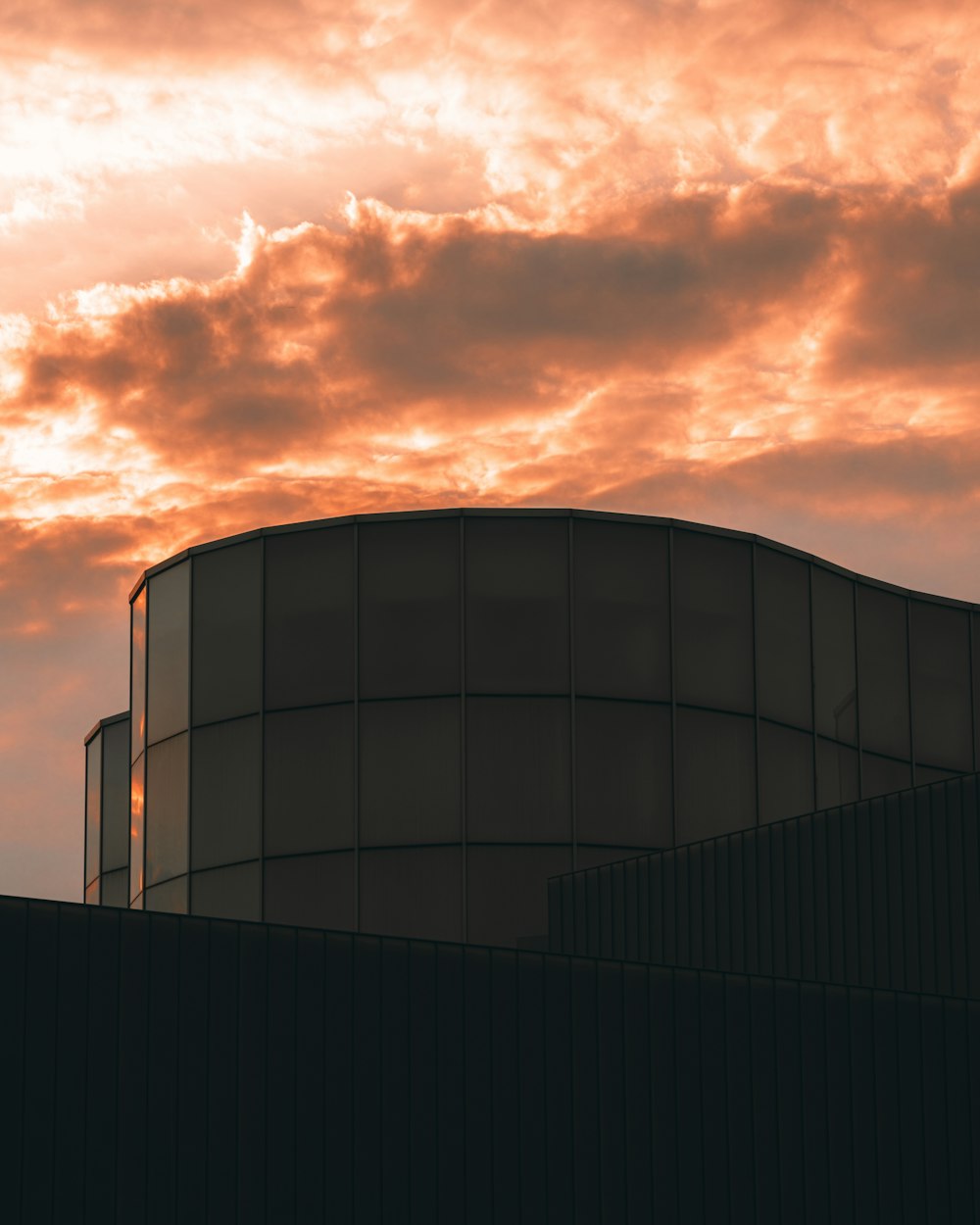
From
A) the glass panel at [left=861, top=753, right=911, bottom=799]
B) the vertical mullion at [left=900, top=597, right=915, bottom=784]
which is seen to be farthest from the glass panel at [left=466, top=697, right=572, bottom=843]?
the vertical mullion at [left=900, top=597, right=915, bottom=784]

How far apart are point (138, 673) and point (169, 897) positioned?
4634mm

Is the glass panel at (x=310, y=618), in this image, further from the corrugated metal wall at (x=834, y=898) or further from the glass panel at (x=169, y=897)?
the corrugated metal wall at (x=834, y=898)

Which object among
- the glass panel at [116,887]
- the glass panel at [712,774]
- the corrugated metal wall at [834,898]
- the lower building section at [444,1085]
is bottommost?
the lower building section at [444,1085]

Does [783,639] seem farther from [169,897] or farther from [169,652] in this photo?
[169,897]

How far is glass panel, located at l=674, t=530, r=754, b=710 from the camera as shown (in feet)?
109

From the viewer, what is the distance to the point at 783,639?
34.6 metres

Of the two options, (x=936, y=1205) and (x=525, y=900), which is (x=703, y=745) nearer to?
(x=525, y=900)

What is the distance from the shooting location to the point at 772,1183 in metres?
16.7

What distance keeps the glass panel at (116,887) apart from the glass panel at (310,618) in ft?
54.7

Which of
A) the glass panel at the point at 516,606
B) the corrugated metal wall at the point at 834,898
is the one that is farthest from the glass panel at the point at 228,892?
the corrugated metal wall at the point at 834,898

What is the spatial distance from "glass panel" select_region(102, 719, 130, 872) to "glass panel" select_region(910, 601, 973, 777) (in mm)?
21356

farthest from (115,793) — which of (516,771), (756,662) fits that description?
(756,662)

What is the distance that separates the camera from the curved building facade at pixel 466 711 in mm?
32094

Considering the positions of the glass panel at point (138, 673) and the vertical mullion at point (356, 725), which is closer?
the vertical mullion at point (356, 725)
